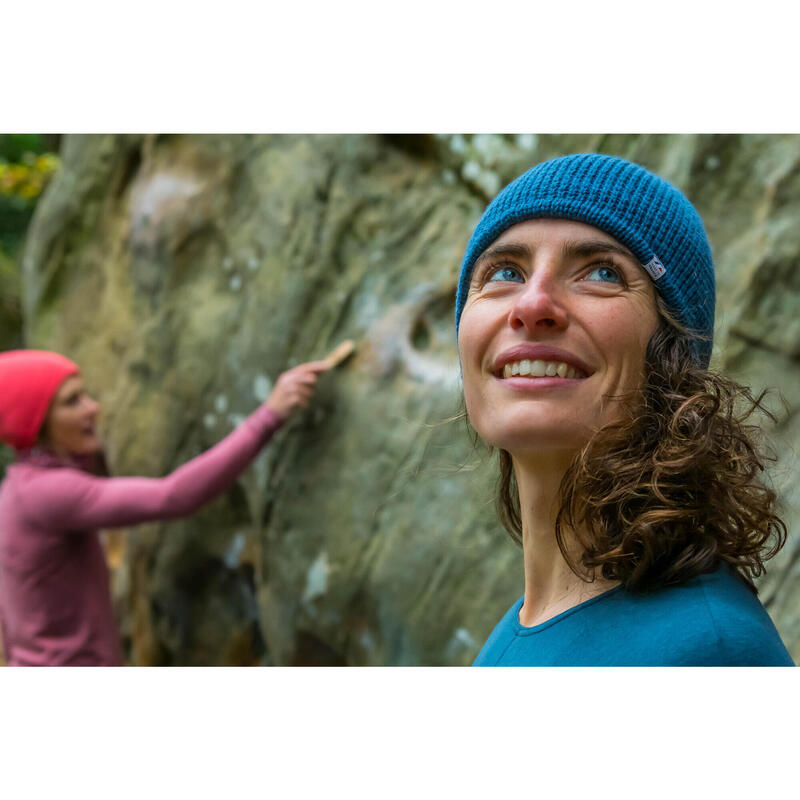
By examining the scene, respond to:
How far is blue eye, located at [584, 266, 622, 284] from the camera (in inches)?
56.1

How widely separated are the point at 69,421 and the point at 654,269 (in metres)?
2.55

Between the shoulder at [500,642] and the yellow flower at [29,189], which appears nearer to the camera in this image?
the shoulder at [500,642]

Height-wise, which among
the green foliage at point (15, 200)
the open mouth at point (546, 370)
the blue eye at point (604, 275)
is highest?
the blue eye at point (604, 275)

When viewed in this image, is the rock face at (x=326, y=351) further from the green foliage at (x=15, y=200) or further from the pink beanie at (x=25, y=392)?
the green foliage at (x=15, y=200)

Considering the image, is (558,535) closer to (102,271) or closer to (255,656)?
(255,656)

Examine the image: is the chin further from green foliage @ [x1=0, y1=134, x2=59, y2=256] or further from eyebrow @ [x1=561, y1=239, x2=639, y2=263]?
green foliage @ [x1=0, y1=134, x2=59, y2=256]

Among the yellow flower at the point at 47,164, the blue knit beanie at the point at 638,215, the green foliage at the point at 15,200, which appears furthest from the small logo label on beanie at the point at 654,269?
the yellow flower at the point at 47,164

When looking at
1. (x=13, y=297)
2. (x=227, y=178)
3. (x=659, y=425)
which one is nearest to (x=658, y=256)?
(x=659, y=425)

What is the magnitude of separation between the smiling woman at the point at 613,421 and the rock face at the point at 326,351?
3.85ft

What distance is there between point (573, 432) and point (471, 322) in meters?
0.27

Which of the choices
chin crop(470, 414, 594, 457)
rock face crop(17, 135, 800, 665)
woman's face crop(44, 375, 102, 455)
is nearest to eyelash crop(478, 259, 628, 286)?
chin crop(470, 414, 594, 457)

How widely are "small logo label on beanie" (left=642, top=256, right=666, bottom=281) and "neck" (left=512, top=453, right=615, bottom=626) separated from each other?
32 cm

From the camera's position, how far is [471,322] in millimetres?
1509

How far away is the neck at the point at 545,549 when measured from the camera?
144 centimetres
